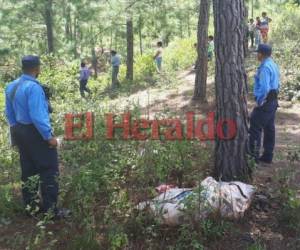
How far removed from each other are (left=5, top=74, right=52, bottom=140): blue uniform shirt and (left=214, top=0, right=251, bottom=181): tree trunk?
2064 mm

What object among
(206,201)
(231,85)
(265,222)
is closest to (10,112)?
(206,201)

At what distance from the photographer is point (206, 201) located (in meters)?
4.50

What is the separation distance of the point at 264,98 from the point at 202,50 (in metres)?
5.56

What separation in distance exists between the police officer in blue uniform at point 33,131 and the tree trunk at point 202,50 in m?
7.18

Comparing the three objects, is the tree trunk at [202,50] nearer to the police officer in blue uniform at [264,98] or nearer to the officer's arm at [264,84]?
the police officer in blue uniform at [264,98]

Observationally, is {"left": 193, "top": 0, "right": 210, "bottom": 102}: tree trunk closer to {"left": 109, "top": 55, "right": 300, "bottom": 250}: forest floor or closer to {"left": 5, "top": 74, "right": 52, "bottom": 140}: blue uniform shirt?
{"left": 109, "top": 55, "right": 300, "bottom": 250}: forest floor

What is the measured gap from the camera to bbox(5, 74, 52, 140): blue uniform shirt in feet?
15.4

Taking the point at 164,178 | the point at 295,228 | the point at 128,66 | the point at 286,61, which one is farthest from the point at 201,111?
the point at 128,66

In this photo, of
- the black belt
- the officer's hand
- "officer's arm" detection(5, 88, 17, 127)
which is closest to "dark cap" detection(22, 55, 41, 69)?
"officer's arm" detection(5, 88, 17, 127)

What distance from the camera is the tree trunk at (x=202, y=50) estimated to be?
37.0 feet

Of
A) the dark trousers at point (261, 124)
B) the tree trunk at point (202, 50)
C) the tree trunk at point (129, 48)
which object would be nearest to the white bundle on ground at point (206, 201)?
the dark trousers at point (261, 124)

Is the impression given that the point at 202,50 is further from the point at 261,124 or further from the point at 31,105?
the point at 31,105

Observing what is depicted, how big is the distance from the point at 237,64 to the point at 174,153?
149 centimetres

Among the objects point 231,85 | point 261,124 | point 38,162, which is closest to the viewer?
point 38,162
